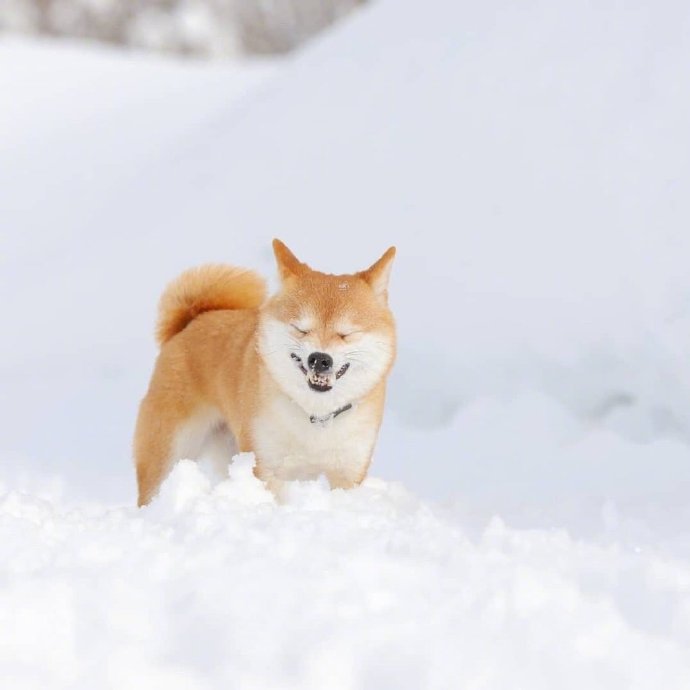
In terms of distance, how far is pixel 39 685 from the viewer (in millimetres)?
2650

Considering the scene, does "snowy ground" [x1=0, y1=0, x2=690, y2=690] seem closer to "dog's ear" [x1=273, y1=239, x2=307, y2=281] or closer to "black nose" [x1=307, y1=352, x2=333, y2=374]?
"black nose" [x1=307, y1=352, x2=333, y2=374]

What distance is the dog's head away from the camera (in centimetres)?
384

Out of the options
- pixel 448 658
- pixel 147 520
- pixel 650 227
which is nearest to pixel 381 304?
pixel 147 520

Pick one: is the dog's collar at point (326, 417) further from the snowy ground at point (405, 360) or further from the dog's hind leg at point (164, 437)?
the dog's hind leg at point (164, 437)

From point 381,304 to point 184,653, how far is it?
5.49ft

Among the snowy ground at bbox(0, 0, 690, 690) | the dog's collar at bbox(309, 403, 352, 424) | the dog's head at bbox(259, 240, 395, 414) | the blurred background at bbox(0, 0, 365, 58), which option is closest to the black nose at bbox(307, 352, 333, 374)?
the dog's head at bbox(259, 240, 395, 414)

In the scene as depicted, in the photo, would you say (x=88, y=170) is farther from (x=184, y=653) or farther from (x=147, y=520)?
(x=184, y=653)

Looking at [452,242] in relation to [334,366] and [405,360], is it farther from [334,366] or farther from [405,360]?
[334,366]

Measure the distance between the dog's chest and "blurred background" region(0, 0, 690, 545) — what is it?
2.32ft

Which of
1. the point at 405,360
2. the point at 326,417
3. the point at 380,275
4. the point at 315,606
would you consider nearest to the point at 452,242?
the point at 405,360

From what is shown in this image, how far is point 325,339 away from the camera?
383 centimetres

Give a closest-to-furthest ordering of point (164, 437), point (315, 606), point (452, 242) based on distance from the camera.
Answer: point (315, 606)
point (164, 437)
point (452, 242)

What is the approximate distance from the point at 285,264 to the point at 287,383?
0.45 m

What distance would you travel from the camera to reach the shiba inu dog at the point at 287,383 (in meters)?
3.89
